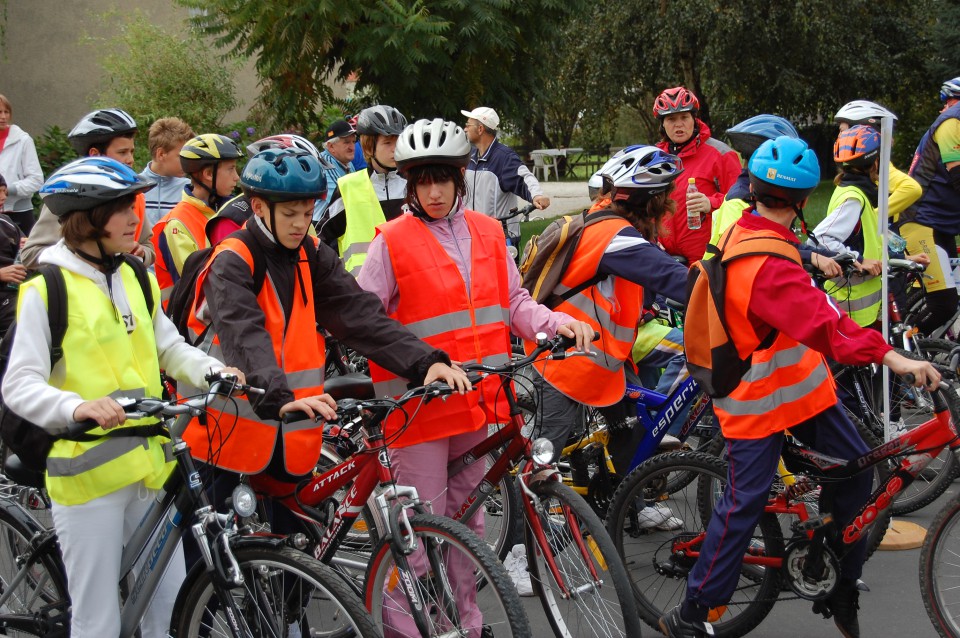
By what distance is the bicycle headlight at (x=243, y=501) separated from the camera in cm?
347

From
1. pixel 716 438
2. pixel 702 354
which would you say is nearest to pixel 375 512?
pixel 702 354

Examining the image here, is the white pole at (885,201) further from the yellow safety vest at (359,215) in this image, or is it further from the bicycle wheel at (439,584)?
the yellow safety vest at (359,215)

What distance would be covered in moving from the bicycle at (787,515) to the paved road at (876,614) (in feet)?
1.09

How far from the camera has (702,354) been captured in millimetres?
4320

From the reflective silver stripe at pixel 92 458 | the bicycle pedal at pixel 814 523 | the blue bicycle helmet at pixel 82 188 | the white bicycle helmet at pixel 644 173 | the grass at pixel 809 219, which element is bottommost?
the grass at pixel 809 219

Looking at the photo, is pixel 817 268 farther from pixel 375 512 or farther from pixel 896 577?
pixel 375 512

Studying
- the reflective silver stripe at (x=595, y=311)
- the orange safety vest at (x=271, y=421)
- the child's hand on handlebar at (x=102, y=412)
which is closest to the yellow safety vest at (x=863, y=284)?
the reflective silver stripe at (x=595, y=311)

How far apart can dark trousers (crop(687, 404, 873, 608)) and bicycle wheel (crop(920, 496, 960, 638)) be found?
405 mm

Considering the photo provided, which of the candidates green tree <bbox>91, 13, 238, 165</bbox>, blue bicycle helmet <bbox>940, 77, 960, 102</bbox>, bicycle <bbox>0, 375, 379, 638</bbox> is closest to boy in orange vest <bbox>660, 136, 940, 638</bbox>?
bicycle <bbox>0, 375, 379, 638</bbox>

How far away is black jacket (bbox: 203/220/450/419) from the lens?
3.67m

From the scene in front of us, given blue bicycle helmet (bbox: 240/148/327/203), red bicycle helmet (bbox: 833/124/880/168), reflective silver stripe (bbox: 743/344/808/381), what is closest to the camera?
blue bicycle helmet (bbox: 240/148/327/203)

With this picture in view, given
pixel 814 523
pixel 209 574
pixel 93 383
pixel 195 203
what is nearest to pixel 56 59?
pixel 195 203

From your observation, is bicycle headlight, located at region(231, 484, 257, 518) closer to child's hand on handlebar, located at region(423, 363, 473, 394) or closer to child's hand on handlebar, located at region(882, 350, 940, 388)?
child's hand on handlebar, located at region(423, 363, 473, 394)

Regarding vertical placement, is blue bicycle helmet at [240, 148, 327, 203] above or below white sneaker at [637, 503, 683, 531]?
above
